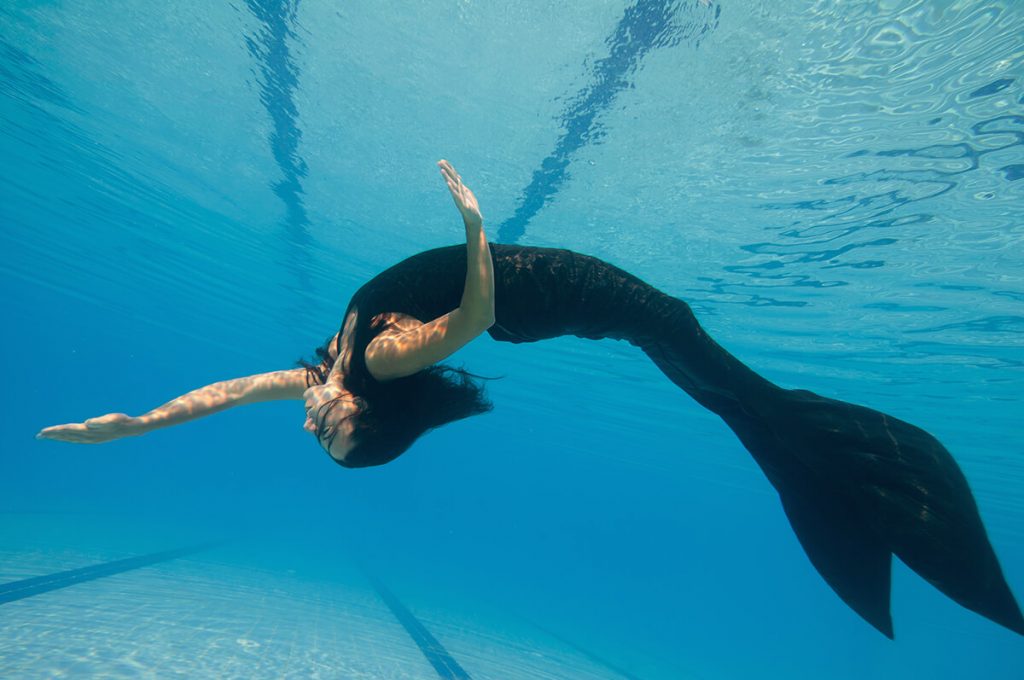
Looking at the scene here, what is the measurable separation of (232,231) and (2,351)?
437 ft

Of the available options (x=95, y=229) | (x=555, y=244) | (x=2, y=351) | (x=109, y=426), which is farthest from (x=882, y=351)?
(x=2, y=351)

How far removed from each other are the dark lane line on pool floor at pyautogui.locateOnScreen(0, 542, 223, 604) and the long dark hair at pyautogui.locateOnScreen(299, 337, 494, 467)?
1255 centimetres

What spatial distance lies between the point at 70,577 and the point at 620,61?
60.4 ft

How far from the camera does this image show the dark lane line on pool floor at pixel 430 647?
12922mm

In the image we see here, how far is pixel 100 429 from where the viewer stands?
3451 millimetres

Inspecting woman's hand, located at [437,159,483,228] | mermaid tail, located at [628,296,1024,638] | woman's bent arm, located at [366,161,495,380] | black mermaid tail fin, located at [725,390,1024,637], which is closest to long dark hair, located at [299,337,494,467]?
woman's bent arm, located at [366,161,495,380]

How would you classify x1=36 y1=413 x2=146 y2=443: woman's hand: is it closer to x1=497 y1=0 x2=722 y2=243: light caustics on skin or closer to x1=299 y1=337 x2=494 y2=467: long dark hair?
x1=299 y1=337 x2=494 y2=467: long dark hair

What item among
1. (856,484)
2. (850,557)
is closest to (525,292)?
(856,484)

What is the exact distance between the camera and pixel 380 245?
1766 cm

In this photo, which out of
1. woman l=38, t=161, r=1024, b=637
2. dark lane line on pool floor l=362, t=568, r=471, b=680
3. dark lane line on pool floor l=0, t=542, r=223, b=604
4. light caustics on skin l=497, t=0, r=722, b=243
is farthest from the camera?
dark lane line on pool floor l=362, t=568, r=471, b=680

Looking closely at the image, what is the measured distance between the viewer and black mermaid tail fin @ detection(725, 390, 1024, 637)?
292cm

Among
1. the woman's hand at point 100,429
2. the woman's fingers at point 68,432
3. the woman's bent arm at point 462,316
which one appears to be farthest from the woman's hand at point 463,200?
the woman's fingers at point 68,432

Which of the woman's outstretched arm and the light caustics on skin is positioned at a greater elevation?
the light caustics on skin

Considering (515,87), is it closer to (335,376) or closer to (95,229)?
(335,376)
